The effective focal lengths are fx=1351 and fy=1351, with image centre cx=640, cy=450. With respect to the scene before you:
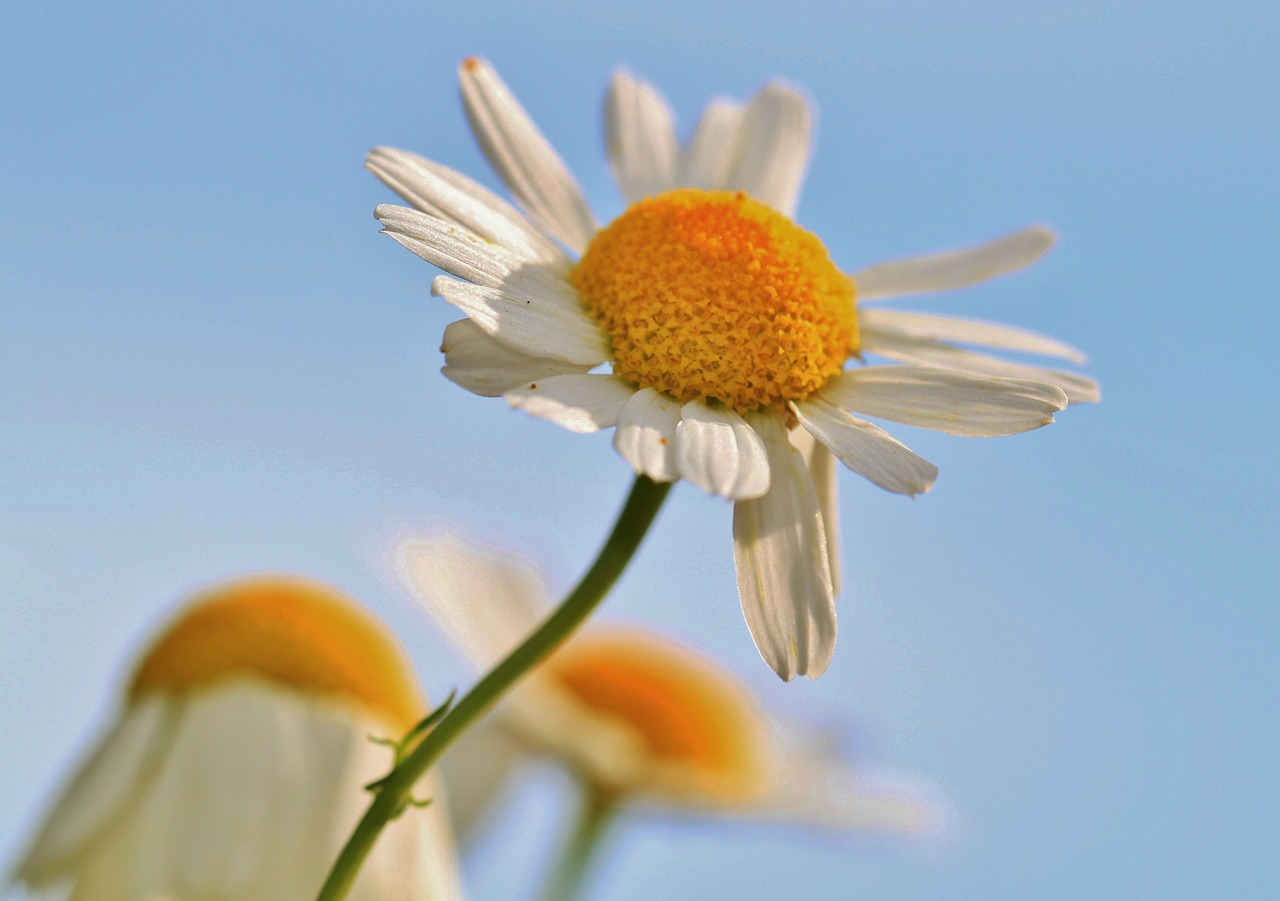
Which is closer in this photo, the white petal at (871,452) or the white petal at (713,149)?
the white petal at (871,452)

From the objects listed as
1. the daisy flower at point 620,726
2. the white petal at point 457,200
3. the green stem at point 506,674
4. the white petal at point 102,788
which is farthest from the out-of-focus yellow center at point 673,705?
the green stem at point 506,674

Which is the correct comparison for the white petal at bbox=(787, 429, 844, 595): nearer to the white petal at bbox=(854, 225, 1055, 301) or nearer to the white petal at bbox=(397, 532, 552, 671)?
the white petal at bbox=(854, 225, 1055, 301)

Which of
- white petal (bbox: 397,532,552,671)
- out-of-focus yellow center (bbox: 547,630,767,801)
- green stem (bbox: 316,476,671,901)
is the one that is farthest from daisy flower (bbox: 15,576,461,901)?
out-of-focus yellow center (bbox: 547,630,767,801)

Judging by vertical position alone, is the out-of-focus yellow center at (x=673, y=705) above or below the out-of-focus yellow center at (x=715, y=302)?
below

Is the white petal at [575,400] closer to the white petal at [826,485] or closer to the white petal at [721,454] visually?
the white petal at [721,454]

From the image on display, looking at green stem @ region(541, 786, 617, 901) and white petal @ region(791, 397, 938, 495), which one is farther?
green stem @ region(541, 786, 617, 901)

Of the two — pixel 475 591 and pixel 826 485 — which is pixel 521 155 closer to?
pixel 826 485

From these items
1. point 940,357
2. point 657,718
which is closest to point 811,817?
point 657,718
